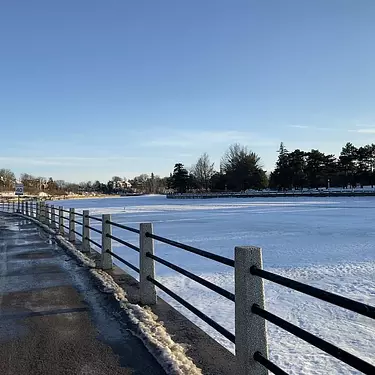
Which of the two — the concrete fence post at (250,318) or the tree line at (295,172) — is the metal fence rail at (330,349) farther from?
the tree line at (295,172)

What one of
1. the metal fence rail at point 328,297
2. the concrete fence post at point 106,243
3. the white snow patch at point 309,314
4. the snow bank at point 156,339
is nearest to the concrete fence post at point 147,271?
the snow bank at point 156,339

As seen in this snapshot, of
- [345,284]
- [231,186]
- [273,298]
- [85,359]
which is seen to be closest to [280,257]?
[345,284]

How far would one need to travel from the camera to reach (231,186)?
113 metres

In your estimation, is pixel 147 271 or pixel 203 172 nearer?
pixel 147 271

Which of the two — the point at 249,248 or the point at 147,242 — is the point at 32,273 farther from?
the point at 249,248

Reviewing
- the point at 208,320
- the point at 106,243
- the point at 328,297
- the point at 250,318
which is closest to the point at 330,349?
the point at 328,297

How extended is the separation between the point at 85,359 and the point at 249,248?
2294 millimetres

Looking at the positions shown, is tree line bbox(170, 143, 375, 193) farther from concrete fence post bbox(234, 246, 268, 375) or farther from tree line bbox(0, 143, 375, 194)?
concrete fence post bbox(234, 246, 268, 375)

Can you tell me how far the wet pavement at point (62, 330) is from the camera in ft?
14.6

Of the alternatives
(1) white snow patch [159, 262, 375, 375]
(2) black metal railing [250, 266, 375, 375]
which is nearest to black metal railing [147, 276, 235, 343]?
(2) black metal railing [250, 266, 375, 375]

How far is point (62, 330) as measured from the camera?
5.55 m

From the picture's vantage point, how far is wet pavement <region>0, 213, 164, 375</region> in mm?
4438

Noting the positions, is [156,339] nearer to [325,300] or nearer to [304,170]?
[325,300]

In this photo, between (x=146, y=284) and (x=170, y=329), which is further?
(x=146, y=284)
